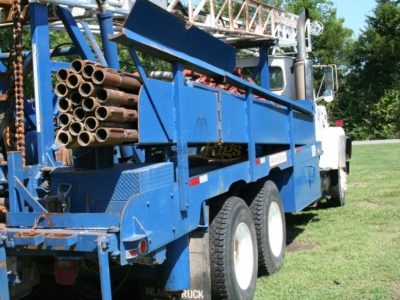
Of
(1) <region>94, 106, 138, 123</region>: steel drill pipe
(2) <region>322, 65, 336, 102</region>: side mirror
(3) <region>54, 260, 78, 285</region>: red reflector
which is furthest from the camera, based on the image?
(2) <region>322, 65, 336, 102</region>: side mirror

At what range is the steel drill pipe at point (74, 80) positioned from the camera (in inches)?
141

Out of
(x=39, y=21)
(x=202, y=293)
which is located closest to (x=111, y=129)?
(x=39, y=21)

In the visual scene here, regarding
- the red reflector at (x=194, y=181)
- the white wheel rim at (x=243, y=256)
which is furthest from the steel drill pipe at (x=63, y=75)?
the white wheel rim at (x=243, y=256)

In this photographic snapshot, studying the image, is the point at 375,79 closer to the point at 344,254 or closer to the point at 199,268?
the point at 344,254

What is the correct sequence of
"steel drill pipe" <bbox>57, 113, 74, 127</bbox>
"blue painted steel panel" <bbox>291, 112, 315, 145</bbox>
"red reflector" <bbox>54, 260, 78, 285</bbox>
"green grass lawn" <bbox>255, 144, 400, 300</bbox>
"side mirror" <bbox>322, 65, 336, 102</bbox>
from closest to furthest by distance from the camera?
"steel drill pipe" <bbox>57, 113, 74, 127</bbox> → "red reflector" <bbox>54, 260, 78, 285</bbox> → "green grass lawn" <bbox>255, 144, 400, 300</bbox> → "blue painted steel panel" <bbox>291, 112, 315, 145</bbox> → "side mirror" <bbox>322, 65, 336, 102</bbox>

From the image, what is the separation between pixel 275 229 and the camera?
6777mm

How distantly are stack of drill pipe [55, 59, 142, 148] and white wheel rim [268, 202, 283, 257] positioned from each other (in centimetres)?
323

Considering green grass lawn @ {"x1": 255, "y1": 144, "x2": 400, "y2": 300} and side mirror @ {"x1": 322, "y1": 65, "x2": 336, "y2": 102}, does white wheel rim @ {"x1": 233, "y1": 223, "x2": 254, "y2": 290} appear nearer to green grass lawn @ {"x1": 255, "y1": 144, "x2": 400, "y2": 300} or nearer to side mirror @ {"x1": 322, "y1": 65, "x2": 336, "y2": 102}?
green grass lawn @ {"x1": 255, "y1": 144, "x2": 400, "y2": 300}

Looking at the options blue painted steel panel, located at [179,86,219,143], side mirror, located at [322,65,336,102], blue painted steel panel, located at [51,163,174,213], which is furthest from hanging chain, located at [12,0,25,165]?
side mirror, located at [322,65,336,102]

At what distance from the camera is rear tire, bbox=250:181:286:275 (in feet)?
20.2

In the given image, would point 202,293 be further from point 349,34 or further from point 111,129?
point 349,34

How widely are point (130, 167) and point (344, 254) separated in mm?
3926

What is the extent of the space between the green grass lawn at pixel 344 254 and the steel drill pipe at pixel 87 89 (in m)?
2.94

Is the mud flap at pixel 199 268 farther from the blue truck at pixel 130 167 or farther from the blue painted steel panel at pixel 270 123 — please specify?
the blue painted steel panel at pixel 270 123
